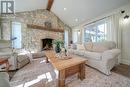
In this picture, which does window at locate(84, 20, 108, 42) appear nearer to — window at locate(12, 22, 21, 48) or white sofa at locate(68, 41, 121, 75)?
white sofa at locate(68, 41, 121, 75)

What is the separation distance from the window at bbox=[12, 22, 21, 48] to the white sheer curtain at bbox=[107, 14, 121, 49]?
4.93 m

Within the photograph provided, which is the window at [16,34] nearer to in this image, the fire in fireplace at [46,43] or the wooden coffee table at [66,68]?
the fire in fireplace at [46,43]

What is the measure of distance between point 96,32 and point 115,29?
64.0 inches

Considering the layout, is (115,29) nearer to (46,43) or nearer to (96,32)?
(96,32)

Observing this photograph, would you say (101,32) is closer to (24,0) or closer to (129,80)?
(129,80)

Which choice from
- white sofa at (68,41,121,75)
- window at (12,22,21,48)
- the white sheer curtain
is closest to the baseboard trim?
the white sheer curtain

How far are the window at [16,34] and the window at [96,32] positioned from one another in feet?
14.0

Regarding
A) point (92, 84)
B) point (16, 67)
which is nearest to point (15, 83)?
point (16, 67)

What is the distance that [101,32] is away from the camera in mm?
4996

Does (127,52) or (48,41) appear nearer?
(127,52)

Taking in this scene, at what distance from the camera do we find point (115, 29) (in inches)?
150

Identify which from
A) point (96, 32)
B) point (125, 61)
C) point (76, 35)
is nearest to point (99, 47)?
point (125, 61)

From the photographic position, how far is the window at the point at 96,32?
187 inches

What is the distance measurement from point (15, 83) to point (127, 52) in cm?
384
